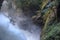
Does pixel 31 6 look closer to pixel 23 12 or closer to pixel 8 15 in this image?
pixel 23 12

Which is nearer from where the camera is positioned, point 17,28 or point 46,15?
point 46,15

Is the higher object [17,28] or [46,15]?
[17,28]

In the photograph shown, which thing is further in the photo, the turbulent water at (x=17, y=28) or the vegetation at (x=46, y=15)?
the turbulent water at (x=17, y=28)

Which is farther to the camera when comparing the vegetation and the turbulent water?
the turbulent water
